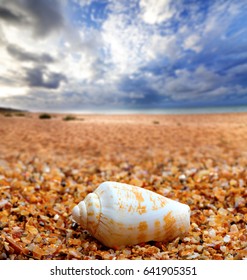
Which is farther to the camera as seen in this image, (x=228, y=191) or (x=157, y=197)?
(x=228, y=191)

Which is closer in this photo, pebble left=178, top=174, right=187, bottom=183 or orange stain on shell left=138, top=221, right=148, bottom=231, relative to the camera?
orange stain on shell left=138, top=221, right=148, bottom=231

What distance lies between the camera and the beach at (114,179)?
2348mm

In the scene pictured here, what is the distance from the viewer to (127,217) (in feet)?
7.68

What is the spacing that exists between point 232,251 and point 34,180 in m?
3.41

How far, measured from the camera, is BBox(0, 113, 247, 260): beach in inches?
92.4

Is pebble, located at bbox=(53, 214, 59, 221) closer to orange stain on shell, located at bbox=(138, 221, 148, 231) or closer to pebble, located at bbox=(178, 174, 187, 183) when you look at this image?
orange stain on shell, located at bbox=(138, 221, 148, 231)

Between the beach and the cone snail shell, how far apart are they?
104 millimetres

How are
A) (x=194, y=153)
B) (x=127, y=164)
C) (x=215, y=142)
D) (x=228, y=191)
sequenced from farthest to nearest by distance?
(x=215, y=142) < (x=194, y=153) < (x=127, y=164) < (x=228, y=191)

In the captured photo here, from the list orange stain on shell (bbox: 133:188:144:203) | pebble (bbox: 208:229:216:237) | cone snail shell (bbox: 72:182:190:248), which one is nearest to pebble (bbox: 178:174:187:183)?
pebble (bbox: 208:229:216:237)

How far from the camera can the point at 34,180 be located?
4.42m

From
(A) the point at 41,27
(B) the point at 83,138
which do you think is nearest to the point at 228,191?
(B) the point at 83,138

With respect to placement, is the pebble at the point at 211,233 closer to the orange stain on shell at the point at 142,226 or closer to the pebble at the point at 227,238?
the pebble at the point at 227,238

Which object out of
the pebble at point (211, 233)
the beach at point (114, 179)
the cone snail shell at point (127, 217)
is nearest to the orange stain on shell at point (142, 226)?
the cone snail shell at point (127, 217)
